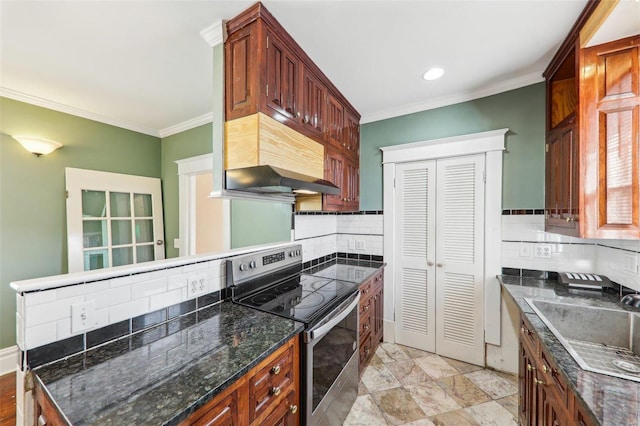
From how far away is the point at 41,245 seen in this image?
2480mm

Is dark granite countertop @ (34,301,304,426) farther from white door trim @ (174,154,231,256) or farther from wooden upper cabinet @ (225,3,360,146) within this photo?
white door trim @ (174,154,231,256)

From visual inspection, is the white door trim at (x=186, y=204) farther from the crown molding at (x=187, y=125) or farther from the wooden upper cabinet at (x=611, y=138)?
the wooden upper cabinet at (x=611, y=138)

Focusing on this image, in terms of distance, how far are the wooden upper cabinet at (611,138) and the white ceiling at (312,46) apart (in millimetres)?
351

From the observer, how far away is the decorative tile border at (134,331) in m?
0.92

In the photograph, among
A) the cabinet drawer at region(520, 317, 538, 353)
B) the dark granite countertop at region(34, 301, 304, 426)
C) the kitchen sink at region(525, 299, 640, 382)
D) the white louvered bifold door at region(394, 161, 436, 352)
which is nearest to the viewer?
the dark granite countertop at region(34, 301, 304, 426)

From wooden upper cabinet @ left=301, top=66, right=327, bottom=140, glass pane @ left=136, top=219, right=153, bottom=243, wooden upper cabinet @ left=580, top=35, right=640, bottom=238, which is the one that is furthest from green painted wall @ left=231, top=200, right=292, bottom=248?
wooden upper cabinet @ left=580, top=35, right=640, bottom=238

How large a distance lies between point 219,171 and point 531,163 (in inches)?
97.7

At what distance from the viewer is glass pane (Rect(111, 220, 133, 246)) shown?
9.64 ft

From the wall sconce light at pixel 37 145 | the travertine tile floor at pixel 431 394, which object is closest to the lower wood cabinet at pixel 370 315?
the travertine tile floor at pixel 431 394

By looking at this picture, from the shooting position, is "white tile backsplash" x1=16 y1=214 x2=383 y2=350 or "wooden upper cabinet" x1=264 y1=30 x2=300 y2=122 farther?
"wooden upper cabinet" x1=264 y1=30 x2=300 y2=122

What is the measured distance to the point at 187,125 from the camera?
318 cm

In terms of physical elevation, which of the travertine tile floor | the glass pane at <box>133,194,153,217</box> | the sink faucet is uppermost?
the glass pane at <box>133,194,153,217</box>

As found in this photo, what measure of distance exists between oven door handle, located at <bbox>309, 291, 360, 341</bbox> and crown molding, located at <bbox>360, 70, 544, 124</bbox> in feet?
6.53

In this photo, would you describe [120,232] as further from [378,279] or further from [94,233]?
[378,279]
